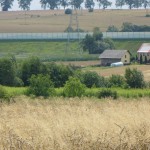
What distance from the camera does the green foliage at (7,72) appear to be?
1412 inches

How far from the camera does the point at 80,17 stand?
11569 cm

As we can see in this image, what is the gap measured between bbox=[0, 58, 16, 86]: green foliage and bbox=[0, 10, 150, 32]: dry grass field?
194ft

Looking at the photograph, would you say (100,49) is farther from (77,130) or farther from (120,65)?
(77,130)

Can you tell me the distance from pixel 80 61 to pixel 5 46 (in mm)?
18870

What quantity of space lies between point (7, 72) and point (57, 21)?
246 ft

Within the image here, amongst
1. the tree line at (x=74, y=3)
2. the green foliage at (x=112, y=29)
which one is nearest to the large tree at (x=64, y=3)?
the tree line at (x=74, y=3)

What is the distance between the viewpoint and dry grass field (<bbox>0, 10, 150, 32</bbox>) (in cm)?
9894

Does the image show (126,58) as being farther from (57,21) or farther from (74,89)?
(57,21)

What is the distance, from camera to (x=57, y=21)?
110 metres

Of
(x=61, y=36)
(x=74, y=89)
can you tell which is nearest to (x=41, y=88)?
(x=74, y=89)

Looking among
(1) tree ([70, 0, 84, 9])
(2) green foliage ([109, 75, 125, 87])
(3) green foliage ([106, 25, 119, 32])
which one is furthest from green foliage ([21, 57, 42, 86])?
(1) tree ([70, 0, 84, 9])

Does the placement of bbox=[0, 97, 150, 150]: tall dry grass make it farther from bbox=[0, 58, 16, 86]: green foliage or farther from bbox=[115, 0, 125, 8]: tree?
bbox=[115, 0, 125, 8]: tree

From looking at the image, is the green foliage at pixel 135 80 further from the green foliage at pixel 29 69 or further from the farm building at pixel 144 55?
the farm building at pixel 144 55

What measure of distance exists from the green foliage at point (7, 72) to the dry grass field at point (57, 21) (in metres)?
59.1
